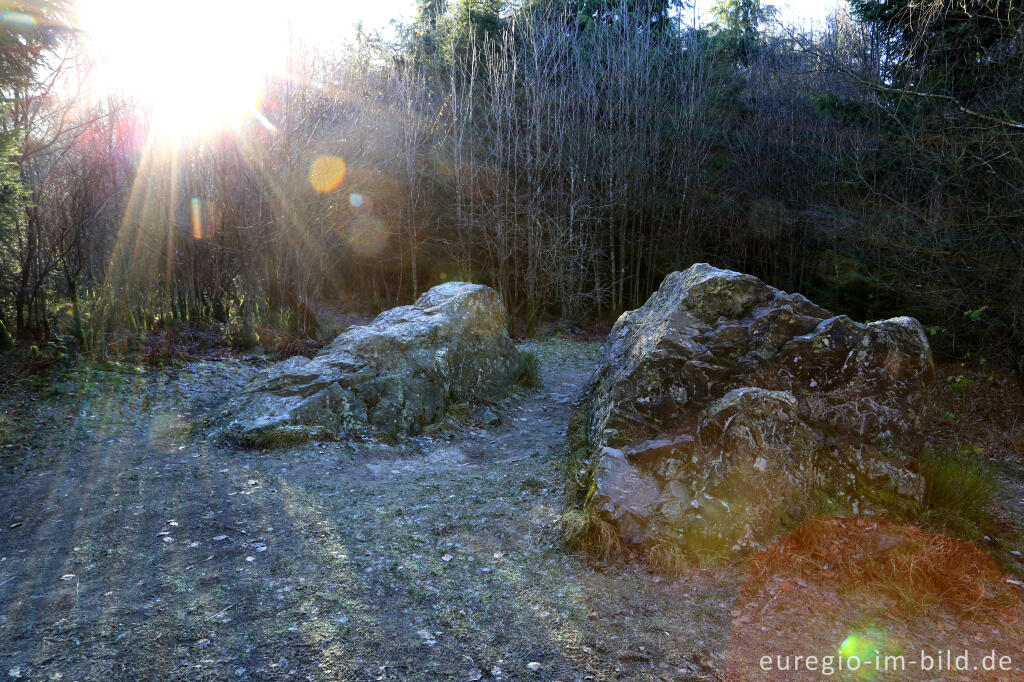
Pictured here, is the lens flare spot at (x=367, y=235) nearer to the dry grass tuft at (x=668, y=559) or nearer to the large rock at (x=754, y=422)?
the large rock at (x=754, y=422)

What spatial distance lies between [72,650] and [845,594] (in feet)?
12.7

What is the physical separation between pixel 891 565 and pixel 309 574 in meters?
3.35

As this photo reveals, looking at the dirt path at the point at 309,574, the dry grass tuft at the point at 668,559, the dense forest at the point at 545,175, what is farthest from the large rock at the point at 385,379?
the dry grass tuft at the point at 668,559

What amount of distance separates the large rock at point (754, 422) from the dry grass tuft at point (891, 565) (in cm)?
17

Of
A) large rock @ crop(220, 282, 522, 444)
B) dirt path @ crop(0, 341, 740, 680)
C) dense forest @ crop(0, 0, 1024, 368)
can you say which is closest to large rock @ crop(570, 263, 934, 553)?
dirt path @ crop(0, 341, 740, 680)

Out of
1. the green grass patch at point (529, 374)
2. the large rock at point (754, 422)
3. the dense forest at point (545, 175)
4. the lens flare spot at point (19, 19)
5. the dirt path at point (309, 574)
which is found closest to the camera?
the dirt path at point (309, 574)

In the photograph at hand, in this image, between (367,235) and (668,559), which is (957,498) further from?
(367,235)

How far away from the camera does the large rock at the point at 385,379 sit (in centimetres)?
580

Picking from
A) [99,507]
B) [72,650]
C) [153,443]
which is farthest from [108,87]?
[72,650]

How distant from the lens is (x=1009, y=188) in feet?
21.8

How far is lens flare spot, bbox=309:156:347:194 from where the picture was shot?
34.2 feet

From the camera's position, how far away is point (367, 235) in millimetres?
15977

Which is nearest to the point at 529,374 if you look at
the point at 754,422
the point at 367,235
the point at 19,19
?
the point at 754,422

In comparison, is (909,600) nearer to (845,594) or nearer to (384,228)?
(845,594)
